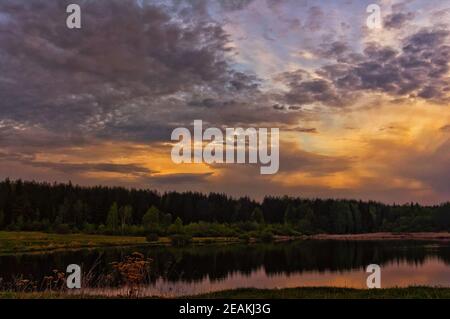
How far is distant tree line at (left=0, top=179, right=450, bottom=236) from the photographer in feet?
466

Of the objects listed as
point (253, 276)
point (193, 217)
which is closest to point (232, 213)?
point (193, 217)

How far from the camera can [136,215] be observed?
17050 cm

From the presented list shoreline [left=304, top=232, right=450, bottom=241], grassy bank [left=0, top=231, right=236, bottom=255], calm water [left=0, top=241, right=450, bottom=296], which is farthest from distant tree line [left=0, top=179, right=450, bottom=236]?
calm water [left=0, top=241, right=450, bottom=296]

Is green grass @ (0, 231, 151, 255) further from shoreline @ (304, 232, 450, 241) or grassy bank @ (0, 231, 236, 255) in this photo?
shoreline @ (304, 232, 450, 241)

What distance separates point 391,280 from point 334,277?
19.4 ft

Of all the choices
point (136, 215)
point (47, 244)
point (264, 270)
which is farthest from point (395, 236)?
point (264, 270)

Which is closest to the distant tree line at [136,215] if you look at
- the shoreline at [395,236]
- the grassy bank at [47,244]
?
the shoreline at [395,236]

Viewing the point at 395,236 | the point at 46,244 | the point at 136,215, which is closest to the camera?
the point at 46,244

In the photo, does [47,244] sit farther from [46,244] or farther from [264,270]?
[264,270]

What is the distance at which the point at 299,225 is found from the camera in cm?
18388

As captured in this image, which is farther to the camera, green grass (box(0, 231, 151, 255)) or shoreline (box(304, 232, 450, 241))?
shoreline (box(304, 232, 450, 241))

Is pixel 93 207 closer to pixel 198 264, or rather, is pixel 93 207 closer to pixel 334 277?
pixel 198 264
